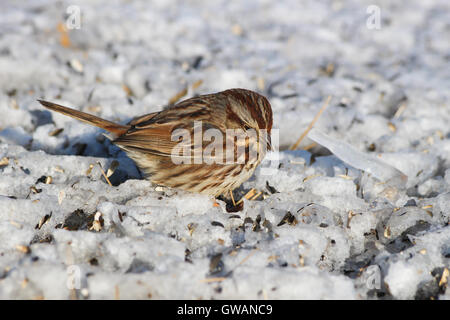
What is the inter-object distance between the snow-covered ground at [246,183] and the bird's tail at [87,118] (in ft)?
0.77

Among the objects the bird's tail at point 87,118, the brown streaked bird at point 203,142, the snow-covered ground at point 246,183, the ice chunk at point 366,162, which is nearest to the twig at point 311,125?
the snow-covered ground at point 246,183

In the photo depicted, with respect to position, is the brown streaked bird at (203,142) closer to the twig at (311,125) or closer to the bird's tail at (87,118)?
the bird's tail at (87,118)

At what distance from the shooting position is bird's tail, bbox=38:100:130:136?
122 inches

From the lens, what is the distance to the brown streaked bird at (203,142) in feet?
9.59

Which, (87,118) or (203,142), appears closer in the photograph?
(203,142)

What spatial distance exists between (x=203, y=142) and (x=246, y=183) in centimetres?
48

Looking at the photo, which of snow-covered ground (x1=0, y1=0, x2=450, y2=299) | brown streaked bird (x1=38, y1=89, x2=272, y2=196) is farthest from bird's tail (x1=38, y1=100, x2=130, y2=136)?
snow-covered ground (x1=0, y1=0, x2=450, y2=299)

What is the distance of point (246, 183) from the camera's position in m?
3.22

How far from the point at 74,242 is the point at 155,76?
2423 millimetres

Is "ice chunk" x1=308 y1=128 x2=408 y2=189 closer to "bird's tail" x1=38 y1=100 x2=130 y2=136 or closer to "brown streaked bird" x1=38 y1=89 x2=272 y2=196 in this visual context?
"brown streaked bird" x1=38 y1=89 x2=272 y2=196

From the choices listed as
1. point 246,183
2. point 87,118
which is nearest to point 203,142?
point 246,183

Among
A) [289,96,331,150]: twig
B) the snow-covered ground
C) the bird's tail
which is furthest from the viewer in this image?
[289,96,331,150]: twig

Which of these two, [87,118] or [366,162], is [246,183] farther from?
[87,118]
